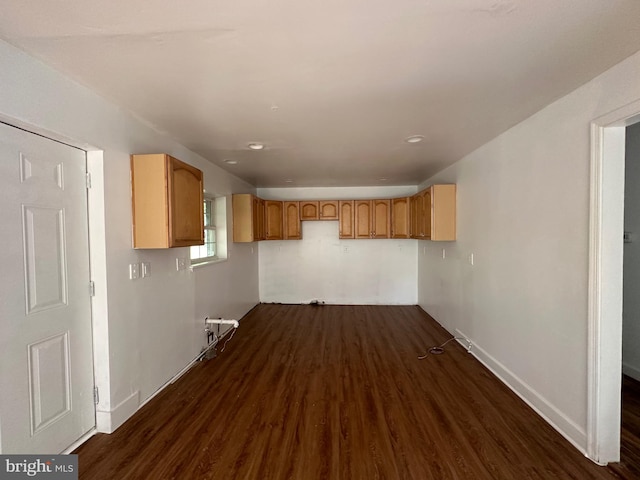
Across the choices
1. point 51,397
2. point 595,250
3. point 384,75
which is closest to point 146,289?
point 51,397

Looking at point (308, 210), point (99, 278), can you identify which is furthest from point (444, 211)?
point (99, 278)

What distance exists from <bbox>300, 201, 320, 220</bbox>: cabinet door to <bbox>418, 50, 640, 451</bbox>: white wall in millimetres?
2819

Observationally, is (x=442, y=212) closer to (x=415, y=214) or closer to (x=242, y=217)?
(x=415, y=214)

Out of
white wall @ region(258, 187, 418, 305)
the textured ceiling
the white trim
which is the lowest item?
the white trim

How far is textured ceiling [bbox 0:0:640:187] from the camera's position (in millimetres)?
1165

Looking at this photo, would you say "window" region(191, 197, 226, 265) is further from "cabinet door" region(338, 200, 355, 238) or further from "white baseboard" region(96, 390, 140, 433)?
"cabinet door" region(338, 200, 355, 238)

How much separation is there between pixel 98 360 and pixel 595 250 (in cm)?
326

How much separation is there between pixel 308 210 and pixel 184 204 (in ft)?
10.7

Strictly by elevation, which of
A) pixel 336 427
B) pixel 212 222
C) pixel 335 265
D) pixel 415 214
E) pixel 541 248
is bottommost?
pixel 336 427

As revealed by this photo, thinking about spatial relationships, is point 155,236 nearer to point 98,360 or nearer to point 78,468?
point 98,360

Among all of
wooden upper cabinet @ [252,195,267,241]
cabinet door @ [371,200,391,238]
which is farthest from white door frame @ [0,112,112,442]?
cabinet door @ [371,200,391,238]

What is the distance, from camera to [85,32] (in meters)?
1.28

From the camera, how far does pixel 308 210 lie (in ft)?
18.1

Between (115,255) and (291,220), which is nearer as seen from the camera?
(115,255)
